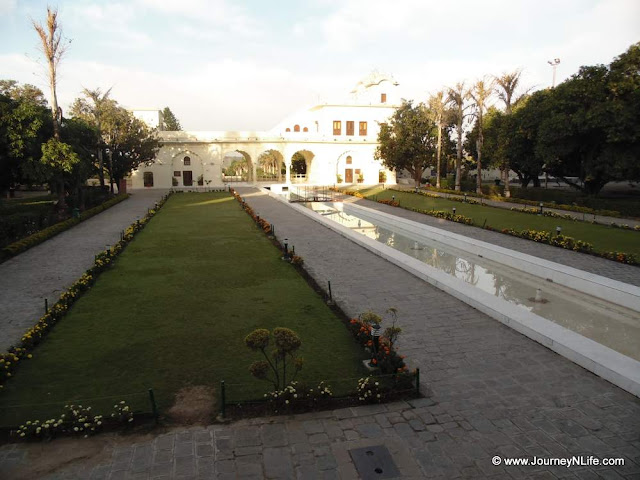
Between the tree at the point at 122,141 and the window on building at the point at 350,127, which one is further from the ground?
the window on building at the point at 350,127

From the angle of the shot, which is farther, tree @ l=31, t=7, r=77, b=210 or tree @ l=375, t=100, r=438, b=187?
tree @ l=375, t=100, r=438, b=187

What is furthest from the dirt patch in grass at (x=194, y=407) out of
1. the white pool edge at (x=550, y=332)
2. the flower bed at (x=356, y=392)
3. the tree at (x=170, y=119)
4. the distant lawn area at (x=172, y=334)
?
the tree at (x=170, y=119)

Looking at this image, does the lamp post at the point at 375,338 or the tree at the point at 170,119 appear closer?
the lamp post at the point at 375,338

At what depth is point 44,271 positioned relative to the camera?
12742 millimetres

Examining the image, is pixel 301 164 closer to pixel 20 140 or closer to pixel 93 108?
pixel 93 108

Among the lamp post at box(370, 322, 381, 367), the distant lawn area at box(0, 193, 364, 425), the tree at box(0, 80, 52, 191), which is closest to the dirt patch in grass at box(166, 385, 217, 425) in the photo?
the distant lawn area at box(0, 193, 364, 425)

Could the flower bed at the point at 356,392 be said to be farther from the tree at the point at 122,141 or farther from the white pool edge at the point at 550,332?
the tree at the point at 122,141

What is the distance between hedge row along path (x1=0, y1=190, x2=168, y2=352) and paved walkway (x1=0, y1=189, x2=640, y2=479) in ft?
15.3

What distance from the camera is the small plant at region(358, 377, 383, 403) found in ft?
19.0

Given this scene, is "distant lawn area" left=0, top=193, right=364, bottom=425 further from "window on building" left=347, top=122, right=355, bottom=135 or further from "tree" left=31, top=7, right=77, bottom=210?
"window on building" left=347, top=122, right=355, bottom=135

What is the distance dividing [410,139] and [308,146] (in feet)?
42.0

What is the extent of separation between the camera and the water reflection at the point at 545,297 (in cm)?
846

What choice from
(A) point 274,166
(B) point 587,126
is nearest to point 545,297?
(B) point 587,126

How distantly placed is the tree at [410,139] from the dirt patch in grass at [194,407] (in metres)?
33.7
